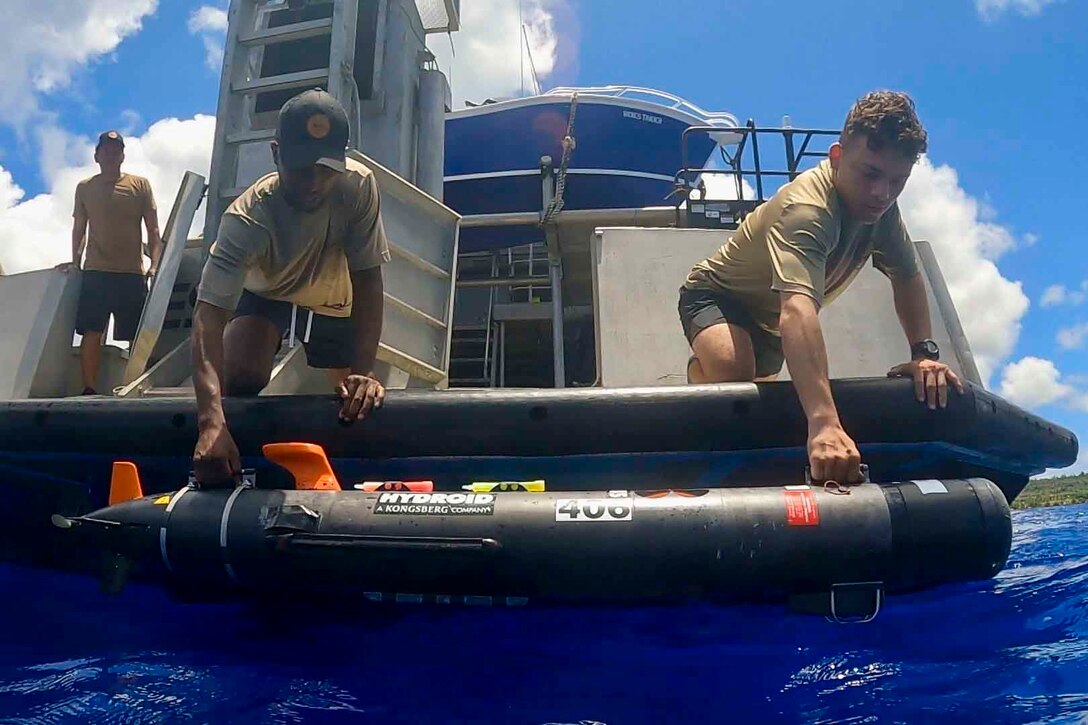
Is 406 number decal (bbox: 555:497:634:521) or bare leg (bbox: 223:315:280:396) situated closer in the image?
406 number decal (bbox: 555:497:634:521)

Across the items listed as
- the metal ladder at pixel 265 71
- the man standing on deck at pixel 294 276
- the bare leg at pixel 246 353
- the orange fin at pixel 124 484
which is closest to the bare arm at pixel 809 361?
the man standing on deck at pixel 294 276

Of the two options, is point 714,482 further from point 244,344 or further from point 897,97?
point 244,344

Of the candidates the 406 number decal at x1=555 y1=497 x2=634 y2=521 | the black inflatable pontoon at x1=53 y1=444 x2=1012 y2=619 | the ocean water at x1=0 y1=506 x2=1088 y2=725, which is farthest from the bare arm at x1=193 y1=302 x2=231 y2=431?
the 406 number decal at x1=555 y1=497 x2=634 y2=521

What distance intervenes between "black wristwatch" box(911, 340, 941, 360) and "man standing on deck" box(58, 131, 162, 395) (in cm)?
399

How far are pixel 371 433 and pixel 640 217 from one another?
4303 millimetres

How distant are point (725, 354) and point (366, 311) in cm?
132

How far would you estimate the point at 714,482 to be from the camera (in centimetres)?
249

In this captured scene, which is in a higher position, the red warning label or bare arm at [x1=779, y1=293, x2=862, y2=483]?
bare arm at [x1=779, y1=293, x2=862, y2=483]

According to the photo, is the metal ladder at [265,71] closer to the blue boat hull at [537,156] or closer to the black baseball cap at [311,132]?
the black baseball cap at [311,132]

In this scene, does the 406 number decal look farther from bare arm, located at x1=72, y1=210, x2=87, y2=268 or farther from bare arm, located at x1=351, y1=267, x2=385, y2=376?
bare arm, located at x1=72, y1=210, x2=87, y2=268

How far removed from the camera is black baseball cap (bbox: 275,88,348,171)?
229 cm

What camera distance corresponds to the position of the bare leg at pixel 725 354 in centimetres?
267

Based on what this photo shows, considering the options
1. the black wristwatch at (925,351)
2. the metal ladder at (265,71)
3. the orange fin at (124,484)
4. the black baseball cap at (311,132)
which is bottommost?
the orange fin at (124,484)

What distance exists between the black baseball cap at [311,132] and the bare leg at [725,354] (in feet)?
4.61
